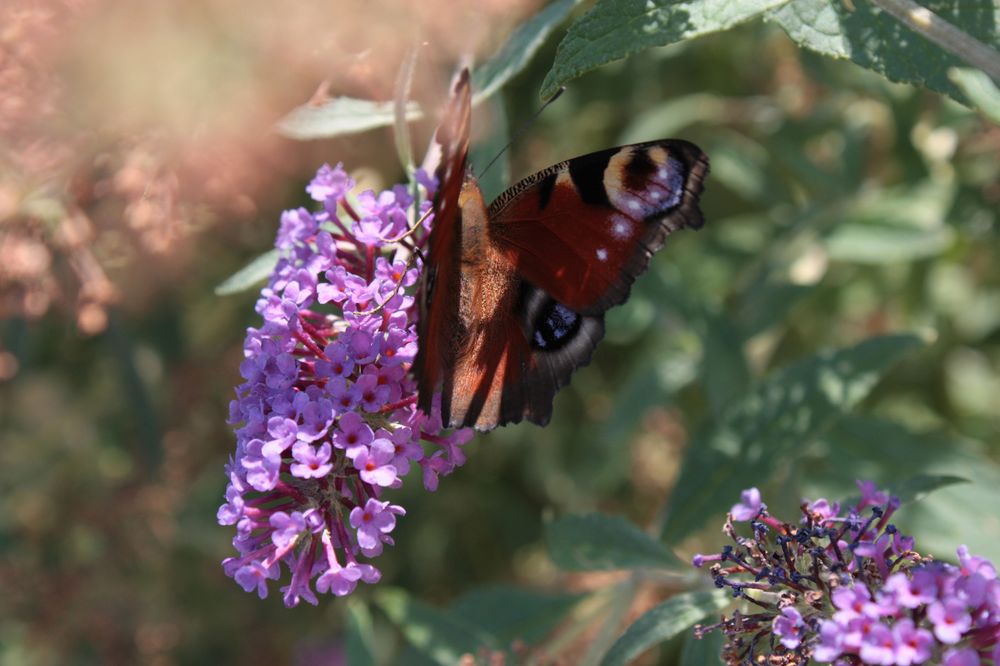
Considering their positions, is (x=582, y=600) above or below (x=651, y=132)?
below

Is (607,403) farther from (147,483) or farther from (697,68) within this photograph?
(147,483)

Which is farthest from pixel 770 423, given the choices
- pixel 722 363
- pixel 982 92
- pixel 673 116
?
pixel 673 116

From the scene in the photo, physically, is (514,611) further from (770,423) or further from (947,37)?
(947,37)

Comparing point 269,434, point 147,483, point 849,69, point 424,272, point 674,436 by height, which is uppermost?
point 424,272

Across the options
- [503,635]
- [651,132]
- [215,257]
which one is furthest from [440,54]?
[503,635]

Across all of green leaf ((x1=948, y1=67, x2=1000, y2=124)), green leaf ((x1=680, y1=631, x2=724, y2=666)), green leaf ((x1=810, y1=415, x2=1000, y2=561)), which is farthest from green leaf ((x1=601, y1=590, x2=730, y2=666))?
green leaf ((x1=948, y1=67, x2=1000, y2=124))

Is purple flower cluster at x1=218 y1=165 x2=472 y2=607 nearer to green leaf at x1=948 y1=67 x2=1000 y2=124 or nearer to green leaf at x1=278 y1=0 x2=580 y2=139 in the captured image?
green leaf at x1=278 y1=0 x2=580 y2=139
